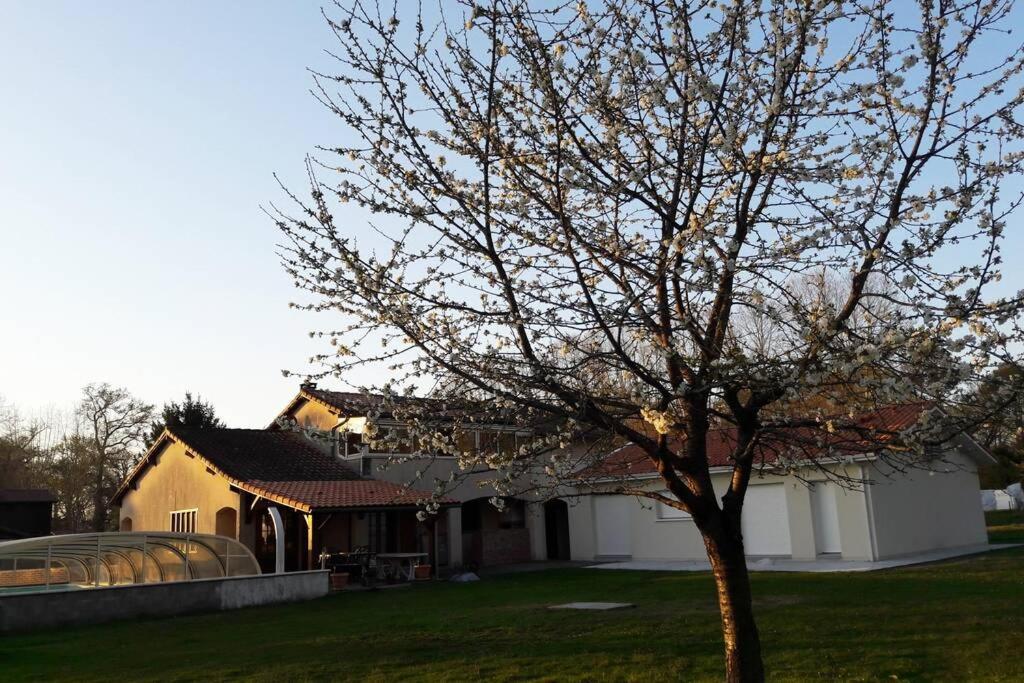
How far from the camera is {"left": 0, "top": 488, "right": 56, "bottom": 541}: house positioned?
3462cm

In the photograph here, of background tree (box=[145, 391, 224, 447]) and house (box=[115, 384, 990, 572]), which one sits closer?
house (box=[115, 384, 990, 572])

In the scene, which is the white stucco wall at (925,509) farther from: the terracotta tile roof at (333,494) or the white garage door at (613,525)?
the terracotta tile roof at (333,494)

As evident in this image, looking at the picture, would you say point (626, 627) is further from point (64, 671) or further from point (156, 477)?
point (156, 477)

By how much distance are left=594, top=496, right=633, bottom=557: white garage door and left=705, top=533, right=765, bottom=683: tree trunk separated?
63.3ft

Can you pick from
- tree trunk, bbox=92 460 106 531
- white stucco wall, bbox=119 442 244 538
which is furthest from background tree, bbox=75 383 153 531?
white stucco wall, bbox=119 442 244 538

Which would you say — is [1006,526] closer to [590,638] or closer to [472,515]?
[472,515]

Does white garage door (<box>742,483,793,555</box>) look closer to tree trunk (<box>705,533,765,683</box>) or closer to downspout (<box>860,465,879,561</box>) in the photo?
downspout (<box>860,465,879,561</box>)

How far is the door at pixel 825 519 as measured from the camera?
2019 centimetres

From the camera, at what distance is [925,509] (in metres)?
21.1

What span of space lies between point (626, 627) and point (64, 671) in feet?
22.4

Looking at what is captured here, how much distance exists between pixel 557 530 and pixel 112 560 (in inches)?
596

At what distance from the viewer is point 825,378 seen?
5.54 meters

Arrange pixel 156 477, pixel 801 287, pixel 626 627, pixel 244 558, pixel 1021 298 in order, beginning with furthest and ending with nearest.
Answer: pixel 156 477 < pixel 244 558 < pixel 626 627 < pixel 801 287 < pixel 1021 298

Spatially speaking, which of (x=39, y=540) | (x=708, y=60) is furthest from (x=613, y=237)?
(x=39, y=540)
